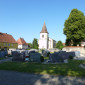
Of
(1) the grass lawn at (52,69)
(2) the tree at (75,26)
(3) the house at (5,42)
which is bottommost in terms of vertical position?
(1) the grass lawn at (52,69)

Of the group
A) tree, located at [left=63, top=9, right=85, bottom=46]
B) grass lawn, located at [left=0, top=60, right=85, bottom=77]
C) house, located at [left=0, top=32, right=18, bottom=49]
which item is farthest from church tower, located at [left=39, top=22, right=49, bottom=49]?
grass lawn, located at [left=0, top=60, right=85, bottom=77]

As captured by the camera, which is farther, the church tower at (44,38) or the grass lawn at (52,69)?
the church tower at (44,38)

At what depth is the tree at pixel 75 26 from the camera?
1615 inches

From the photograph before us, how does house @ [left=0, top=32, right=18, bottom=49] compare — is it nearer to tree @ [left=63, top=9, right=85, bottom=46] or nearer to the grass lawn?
tree @ [left=63, top=9, right=85, bottom=46]

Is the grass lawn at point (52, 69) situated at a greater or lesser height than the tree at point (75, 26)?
lesser

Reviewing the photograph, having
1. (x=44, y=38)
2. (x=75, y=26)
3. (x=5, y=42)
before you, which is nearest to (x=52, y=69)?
(x=75, y=26)

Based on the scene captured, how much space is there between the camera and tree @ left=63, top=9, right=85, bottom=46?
41013 mm

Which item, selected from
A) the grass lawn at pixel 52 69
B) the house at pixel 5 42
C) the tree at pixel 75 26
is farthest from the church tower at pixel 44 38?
the grass lawn at pixel 52 69

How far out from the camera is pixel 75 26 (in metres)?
40.6

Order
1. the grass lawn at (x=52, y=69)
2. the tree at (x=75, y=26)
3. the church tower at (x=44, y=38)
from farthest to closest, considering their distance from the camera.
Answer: the church tower at (x=44, y=38) → the tree at (x=75, y=26) → the grass lawn at (x=52, y=69)

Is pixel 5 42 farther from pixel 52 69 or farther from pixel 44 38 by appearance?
pixel 52 69

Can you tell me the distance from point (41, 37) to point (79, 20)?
1803 inches

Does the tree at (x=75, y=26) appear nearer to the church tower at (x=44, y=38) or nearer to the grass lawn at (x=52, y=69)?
the grass lawn at (x=52, y=69)

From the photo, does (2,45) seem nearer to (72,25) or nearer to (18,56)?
(72,25)
